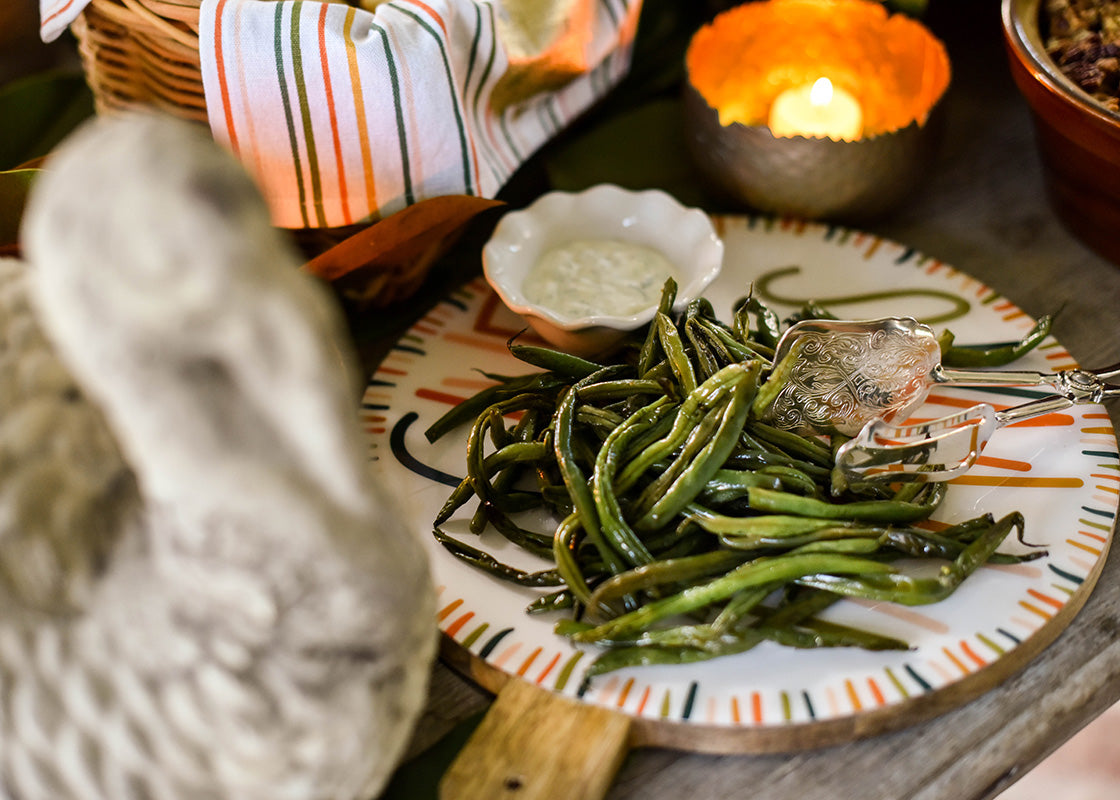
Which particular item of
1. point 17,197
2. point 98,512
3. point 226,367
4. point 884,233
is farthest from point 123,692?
point 884,233

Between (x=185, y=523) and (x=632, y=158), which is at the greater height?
(x=185, y=523)

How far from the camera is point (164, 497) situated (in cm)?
50

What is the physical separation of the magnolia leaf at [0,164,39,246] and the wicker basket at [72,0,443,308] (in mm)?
175

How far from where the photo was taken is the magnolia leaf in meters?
0.91

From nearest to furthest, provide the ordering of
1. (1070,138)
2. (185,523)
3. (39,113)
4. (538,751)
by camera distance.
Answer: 1. (185,523)
2. (538,751)
3. (1070,138)
4. (39,113)

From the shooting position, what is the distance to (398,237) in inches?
Answer: 41.2

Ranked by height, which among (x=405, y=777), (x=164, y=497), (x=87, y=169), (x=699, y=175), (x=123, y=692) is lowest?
(x=405, y=777)

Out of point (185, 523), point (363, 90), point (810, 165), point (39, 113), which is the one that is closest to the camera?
point (185, 523)

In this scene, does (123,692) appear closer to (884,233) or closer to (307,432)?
(307,432)

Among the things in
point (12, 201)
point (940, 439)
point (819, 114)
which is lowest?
point (940, 439)

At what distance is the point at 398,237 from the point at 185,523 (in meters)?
0.60

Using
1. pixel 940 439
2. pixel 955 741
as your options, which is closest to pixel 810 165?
pixel 940 439

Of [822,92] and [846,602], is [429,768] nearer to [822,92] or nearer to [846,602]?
[846,602]

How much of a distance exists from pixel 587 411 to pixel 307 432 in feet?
1.58
